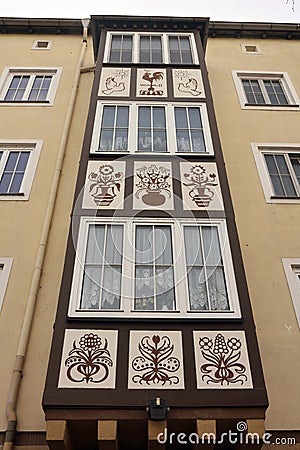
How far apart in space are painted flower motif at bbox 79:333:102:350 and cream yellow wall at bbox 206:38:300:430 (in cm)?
304

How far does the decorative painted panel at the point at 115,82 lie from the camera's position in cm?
1179

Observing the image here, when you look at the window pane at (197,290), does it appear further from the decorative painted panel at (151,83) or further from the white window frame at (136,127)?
the decorative painted panel at (151,83)

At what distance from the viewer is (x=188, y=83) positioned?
40.0ft

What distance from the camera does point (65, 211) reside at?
1007cm

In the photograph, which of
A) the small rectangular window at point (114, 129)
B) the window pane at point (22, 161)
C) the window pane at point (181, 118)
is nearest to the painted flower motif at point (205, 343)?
the small rectangular window at point (114, 129)

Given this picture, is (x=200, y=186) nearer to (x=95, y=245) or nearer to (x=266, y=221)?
(x=266, y=221)

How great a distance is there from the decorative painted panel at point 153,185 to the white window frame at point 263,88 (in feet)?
16.0

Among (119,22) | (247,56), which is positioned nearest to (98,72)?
(119,22)

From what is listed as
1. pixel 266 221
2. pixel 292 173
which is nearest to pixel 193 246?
pixel 266 221

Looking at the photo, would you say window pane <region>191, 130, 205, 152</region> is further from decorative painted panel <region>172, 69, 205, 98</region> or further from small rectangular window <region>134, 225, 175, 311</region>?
small rectangular window <region>134, 225, 175, 311</region>

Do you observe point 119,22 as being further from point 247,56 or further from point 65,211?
point 65,211

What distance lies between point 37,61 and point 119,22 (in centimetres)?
312

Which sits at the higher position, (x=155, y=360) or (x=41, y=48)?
(x=41, y=48)

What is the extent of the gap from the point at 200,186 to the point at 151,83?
4521 mm
